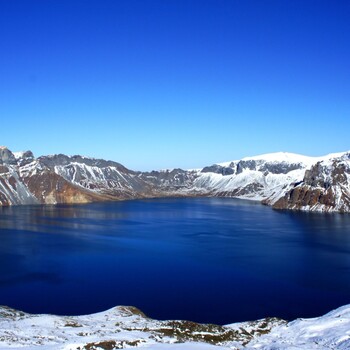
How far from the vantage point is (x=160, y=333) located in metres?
31.7

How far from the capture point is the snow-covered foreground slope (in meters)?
28.3

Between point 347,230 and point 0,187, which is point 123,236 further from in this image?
point 0,187

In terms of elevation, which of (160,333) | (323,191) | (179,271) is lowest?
(179,271)

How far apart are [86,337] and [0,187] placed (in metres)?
180

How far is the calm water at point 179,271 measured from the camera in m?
44.4

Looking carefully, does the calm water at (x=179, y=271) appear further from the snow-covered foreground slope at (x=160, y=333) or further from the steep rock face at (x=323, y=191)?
the steep rock face at (x=323, y=191)

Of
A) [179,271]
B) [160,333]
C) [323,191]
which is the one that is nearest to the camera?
[160,333]

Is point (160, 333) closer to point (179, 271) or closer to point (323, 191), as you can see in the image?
point (179, 271)

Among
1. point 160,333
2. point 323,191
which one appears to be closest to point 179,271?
point 160,333

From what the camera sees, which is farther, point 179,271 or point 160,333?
point 179,271

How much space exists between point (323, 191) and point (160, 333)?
156 meters

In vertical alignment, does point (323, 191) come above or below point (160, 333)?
above

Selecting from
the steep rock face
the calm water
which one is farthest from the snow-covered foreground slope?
the steep rock face

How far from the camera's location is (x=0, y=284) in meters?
52.1
